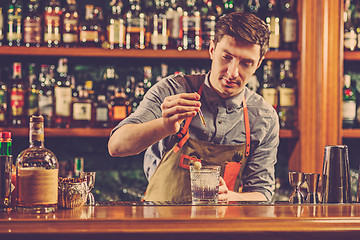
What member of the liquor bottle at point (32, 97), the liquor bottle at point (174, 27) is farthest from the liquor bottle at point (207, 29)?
the liquor bottle at point (32, 97)

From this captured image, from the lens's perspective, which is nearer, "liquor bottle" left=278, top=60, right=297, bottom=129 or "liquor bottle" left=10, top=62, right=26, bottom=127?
"liquor bottle" left=10, top=62, right=26, bottom=127

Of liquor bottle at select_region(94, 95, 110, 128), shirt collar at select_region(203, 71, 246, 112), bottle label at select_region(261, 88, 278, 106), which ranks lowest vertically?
liquor bottle at select_region(94, 95, 110, 128)

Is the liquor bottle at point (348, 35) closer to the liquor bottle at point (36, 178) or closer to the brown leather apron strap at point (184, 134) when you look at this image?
the brown leather apron strap at point (184, 134)

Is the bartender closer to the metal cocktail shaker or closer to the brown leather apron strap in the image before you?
the brown leather apron strap

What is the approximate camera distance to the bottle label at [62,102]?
8.17 feet

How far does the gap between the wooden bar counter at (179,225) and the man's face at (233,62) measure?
72cm

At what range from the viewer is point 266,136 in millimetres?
2014

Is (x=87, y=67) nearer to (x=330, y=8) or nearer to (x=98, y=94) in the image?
(x=98, y=94)

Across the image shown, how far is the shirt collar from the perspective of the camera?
1.98 meters

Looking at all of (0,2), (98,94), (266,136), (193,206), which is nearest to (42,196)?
(193,206)

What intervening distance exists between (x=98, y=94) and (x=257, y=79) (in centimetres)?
92

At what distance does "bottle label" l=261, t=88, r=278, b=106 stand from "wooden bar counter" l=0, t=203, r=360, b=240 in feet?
4.68

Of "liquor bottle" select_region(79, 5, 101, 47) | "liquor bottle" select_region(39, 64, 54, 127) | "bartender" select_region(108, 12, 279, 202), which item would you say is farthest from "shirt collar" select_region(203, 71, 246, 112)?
"liquor bottle" select_region(39, 64, 54, 127)

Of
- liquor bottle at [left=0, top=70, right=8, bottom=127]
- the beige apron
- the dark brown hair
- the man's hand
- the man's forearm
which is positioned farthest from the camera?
liquor bottle at [left=0, top=70, right=8, bottom=127]
